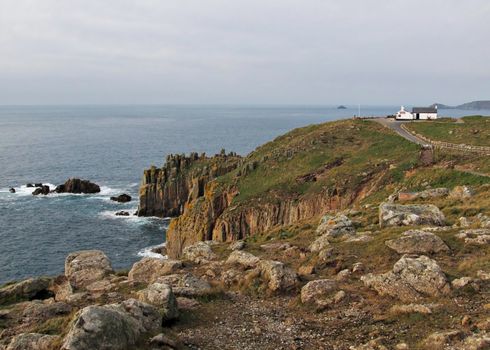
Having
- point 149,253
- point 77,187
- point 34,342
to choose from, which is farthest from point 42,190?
point 34,342

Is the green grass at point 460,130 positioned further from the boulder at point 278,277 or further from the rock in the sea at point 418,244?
the boulder at point 278,277

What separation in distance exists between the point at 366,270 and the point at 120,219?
67908 mm

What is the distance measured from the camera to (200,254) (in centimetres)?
3134

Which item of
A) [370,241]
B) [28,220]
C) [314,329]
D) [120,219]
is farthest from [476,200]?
[28,220]

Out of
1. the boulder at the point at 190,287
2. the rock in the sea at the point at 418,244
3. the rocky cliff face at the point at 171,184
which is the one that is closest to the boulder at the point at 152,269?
the boulder at the point at 190,287

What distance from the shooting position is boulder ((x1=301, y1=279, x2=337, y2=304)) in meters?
20.1

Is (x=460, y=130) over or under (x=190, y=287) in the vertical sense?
over

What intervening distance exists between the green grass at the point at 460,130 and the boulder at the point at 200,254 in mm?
46217

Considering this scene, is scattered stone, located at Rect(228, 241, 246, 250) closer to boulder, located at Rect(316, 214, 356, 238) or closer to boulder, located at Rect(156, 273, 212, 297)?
boulder, located at Rect(316, 214, 356, 238)

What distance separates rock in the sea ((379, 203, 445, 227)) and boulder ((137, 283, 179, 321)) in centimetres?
1770

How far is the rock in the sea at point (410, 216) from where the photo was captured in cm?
2975

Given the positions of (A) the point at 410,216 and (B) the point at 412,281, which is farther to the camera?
(A) the point at 410,216

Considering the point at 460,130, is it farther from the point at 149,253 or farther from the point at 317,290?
the point at 317,290

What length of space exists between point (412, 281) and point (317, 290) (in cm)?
426
